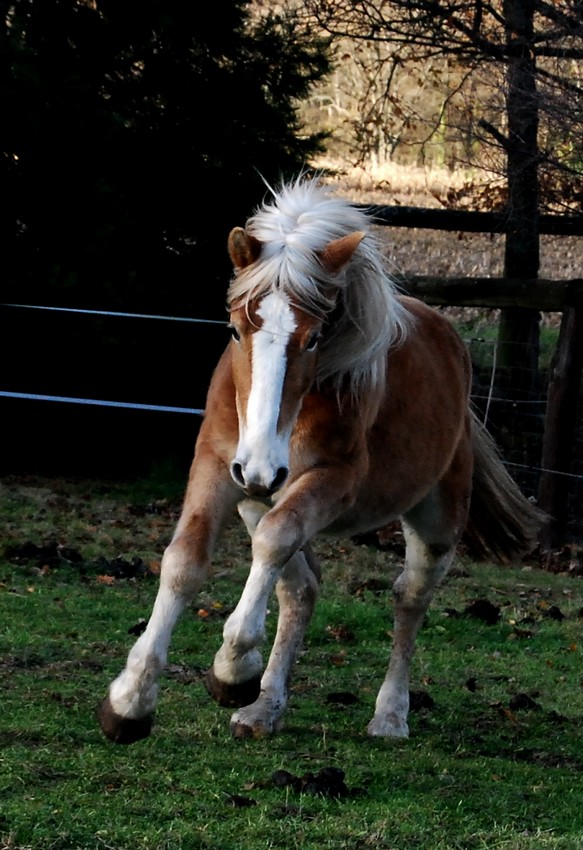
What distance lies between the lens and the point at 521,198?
10.7 meters

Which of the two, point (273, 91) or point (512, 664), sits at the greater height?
point (273, 91)

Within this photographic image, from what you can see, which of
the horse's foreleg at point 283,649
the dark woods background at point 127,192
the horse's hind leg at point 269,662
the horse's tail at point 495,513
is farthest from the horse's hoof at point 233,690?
the dark woods background at point 127,192

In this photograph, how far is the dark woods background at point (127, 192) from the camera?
9.88 metres

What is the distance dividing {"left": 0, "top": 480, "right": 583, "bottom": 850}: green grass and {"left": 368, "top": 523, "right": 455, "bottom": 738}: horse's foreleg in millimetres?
113

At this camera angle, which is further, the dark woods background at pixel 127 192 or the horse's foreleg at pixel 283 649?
the dark woods background at pixel 127 192

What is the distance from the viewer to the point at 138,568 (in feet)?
23.7

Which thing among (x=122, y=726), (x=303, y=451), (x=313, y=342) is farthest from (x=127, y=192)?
(x=122, y=726)

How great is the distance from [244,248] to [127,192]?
644cm

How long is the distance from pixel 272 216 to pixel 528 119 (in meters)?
6.29

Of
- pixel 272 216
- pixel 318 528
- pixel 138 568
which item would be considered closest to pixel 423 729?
pixel 318 528

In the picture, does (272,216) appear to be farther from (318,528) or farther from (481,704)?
(481,704)

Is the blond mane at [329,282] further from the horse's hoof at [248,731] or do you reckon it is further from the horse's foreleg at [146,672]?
the horse's hoof at [248,731]

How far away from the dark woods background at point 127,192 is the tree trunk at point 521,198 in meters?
1.59

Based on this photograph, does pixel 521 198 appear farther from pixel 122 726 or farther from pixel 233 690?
pixel 122 726
